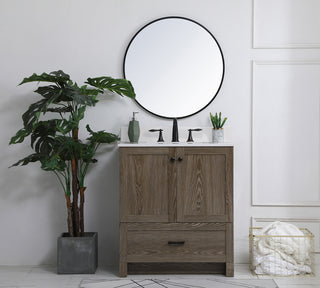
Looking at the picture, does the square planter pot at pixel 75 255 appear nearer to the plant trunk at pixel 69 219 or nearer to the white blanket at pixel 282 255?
the plant trunk at pixel 69 219

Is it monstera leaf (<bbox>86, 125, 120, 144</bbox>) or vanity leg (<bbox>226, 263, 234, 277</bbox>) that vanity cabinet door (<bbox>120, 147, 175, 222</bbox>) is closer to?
monstera leaf (<bbox>86, 125, 120, 144</bbox>)

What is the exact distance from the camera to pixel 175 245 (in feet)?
9.75

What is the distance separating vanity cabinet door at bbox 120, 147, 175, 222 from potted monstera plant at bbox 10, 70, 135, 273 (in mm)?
283

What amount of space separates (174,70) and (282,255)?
1570mm

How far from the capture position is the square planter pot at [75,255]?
3.06 meters

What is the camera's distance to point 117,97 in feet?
11.0

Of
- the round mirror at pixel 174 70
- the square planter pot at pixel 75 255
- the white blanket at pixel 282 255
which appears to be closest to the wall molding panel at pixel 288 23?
the round mirror at pixel 174 70

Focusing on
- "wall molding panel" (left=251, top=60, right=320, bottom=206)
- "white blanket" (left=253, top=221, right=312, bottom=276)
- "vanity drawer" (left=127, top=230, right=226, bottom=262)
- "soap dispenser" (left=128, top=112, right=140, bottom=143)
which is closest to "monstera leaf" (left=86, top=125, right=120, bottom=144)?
"soap dispenser" (left=128, top=112, right=140, bottom=143)

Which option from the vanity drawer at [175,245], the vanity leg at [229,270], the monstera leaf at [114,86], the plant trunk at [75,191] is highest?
the monstera leaf at [114,86]

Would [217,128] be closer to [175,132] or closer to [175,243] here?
[175,132]

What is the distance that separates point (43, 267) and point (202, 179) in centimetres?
140

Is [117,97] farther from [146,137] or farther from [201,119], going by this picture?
[201,119]

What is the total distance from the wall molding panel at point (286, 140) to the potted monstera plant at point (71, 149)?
3.52 feet

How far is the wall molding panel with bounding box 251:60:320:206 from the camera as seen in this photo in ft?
11.0
